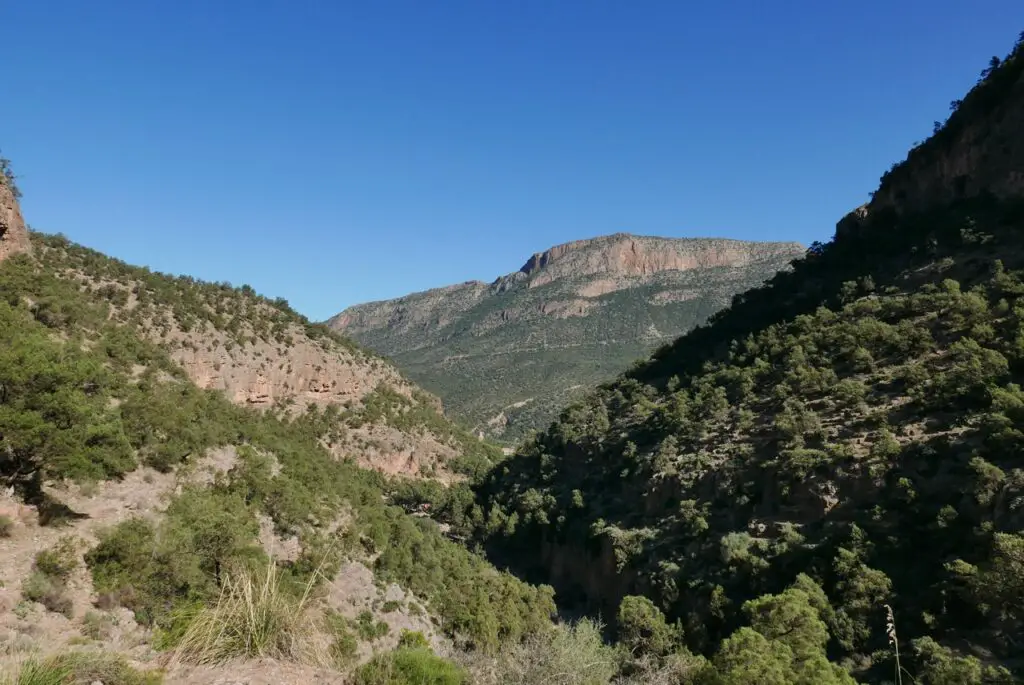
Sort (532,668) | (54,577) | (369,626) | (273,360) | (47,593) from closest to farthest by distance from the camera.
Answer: (532,668) < (47,593) < (54,577) < (369,626) < (273,360)

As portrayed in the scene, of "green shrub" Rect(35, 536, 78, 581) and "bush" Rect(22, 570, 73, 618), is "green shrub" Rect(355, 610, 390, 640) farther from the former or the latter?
"bush" Rect(22, 570, 73, 618)

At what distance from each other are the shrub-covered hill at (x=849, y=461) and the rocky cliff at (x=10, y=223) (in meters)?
33.0

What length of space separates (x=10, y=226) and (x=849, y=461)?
4233 centimetres

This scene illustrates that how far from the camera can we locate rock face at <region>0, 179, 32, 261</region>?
87.4 ft

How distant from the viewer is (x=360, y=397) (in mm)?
55656

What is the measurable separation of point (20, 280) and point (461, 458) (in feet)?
137

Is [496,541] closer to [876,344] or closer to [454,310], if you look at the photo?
[876,344]

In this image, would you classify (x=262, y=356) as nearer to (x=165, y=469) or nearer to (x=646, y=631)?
(x=165, y=469)

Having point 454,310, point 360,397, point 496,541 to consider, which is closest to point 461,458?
point 360,397

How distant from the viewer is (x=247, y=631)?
225 inches

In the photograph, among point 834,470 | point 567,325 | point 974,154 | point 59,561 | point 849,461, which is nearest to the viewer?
point 59,561

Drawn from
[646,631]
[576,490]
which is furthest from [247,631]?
[576,490]

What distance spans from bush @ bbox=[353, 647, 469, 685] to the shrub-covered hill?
774 centimetres

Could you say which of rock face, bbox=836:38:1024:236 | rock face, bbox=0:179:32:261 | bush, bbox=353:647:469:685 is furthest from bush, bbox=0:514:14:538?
rock face, bbox=836:38:1024:236
